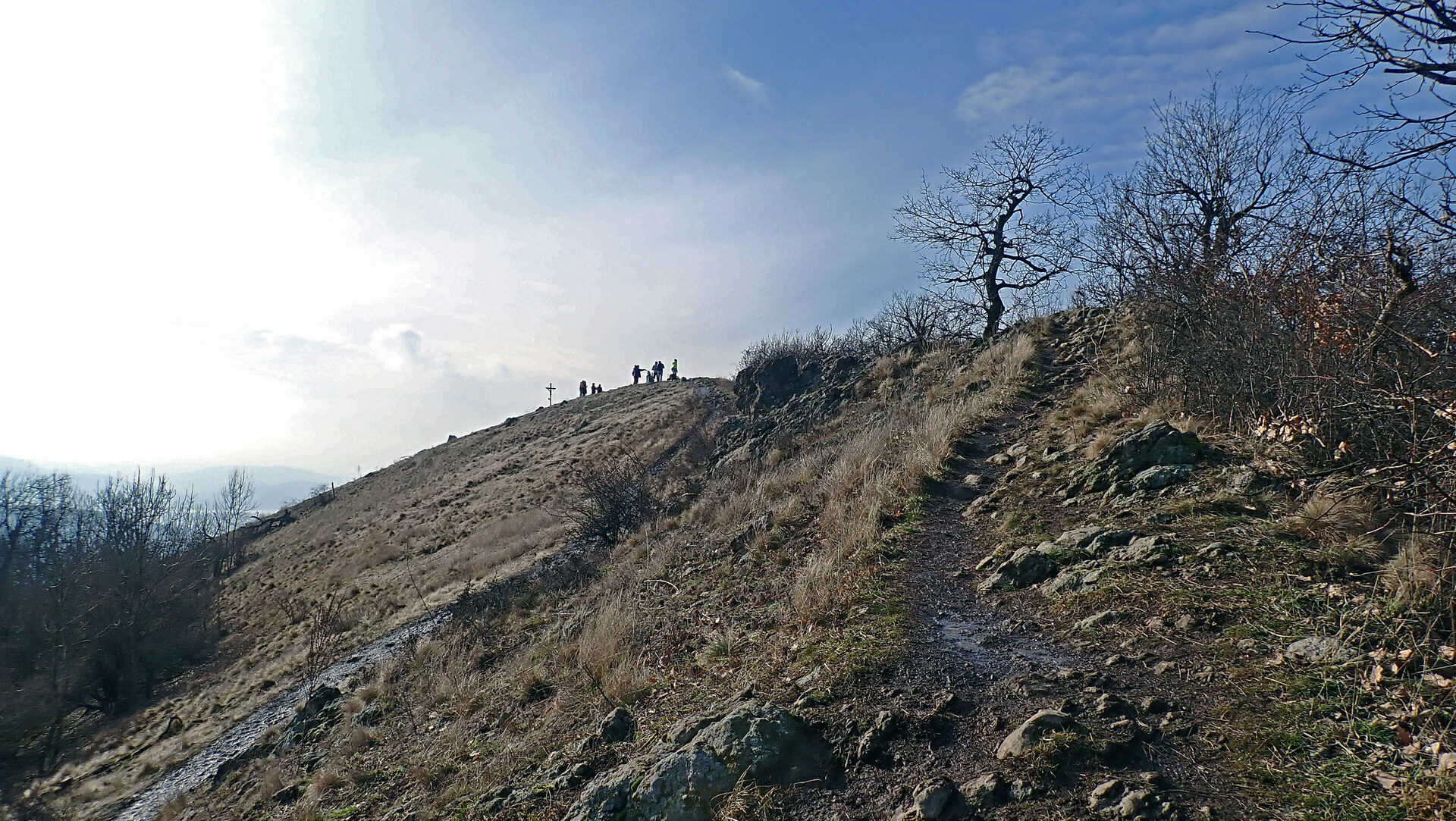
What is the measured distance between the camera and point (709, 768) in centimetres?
418

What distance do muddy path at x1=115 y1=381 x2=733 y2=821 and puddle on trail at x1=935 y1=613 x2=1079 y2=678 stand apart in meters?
8.06

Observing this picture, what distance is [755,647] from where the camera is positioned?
5938 millimetres

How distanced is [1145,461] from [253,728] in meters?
15.1

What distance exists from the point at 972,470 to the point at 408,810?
24.4 feet

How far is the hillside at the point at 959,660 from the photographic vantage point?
340 centimetres

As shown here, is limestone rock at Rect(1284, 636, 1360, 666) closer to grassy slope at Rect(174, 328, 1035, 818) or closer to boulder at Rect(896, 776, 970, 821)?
boulder at Rect(896, 776, 970, 821)

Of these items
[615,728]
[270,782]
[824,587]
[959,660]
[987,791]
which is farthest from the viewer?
[270,782]

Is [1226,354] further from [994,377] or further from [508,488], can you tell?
[508,488]

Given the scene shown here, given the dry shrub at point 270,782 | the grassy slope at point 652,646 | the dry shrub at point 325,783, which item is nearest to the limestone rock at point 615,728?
the grassy slope at point 652,646

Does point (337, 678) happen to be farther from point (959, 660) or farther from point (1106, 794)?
point (1106, 794)

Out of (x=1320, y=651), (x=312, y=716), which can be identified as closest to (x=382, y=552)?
(x=312, y=716)

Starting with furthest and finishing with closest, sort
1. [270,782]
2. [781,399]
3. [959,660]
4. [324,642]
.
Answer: [781,399] < [324,642] < [270,782] < [959,660]

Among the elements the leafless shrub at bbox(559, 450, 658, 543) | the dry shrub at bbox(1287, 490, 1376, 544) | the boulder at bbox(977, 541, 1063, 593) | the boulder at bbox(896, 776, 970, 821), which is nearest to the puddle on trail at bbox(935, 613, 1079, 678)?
the boulder at bbox(977, 541, 1063, 593)

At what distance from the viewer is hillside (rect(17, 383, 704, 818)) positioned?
15423 mm
